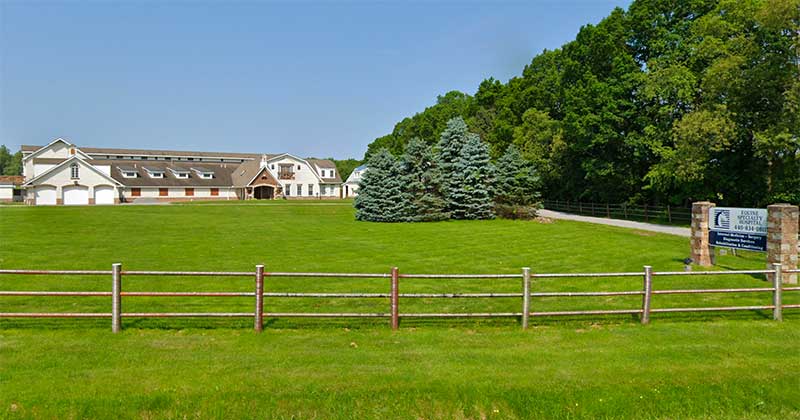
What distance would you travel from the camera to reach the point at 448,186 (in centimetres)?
4272

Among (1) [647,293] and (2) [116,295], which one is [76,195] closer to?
(2) [116,295]

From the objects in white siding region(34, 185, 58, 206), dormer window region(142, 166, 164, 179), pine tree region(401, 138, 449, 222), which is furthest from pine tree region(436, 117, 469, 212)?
dormer window region(142, 166, 164, 179)

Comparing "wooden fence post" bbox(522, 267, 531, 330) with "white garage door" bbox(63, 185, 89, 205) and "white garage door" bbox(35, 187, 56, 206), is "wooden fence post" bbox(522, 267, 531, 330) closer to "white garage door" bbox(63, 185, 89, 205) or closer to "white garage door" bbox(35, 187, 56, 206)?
"white garage door" bbox(63, 185, 89, 205)

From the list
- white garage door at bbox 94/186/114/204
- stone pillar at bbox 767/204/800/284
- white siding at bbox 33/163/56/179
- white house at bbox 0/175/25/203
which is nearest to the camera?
stone pillar at bbox 767/204/800/284

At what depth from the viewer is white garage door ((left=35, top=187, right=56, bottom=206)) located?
215ft

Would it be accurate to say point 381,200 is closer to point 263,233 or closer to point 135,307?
point 263,233

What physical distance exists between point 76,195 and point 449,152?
51.6m

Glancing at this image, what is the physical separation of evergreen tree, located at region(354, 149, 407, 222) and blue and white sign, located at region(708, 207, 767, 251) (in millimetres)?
26383

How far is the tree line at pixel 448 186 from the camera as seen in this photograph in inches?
1652

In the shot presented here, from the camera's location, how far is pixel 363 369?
8.02m

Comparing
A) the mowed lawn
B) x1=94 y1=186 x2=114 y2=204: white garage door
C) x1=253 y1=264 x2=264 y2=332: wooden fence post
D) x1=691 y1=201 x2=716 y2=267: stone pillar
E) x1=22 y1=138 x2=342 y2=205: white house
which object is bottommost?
the mowed lawn

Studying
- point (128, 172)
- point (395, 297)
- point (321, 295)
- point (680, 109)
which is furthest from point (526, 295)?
point (128, 172)

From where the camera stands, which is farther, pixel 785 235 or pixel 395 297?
pixel 785 235

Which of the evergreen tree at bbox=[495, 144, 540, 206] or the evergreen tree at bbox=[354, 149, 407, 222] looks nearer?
the evergreen tree at bbox=[354, 149, 407, 222]
